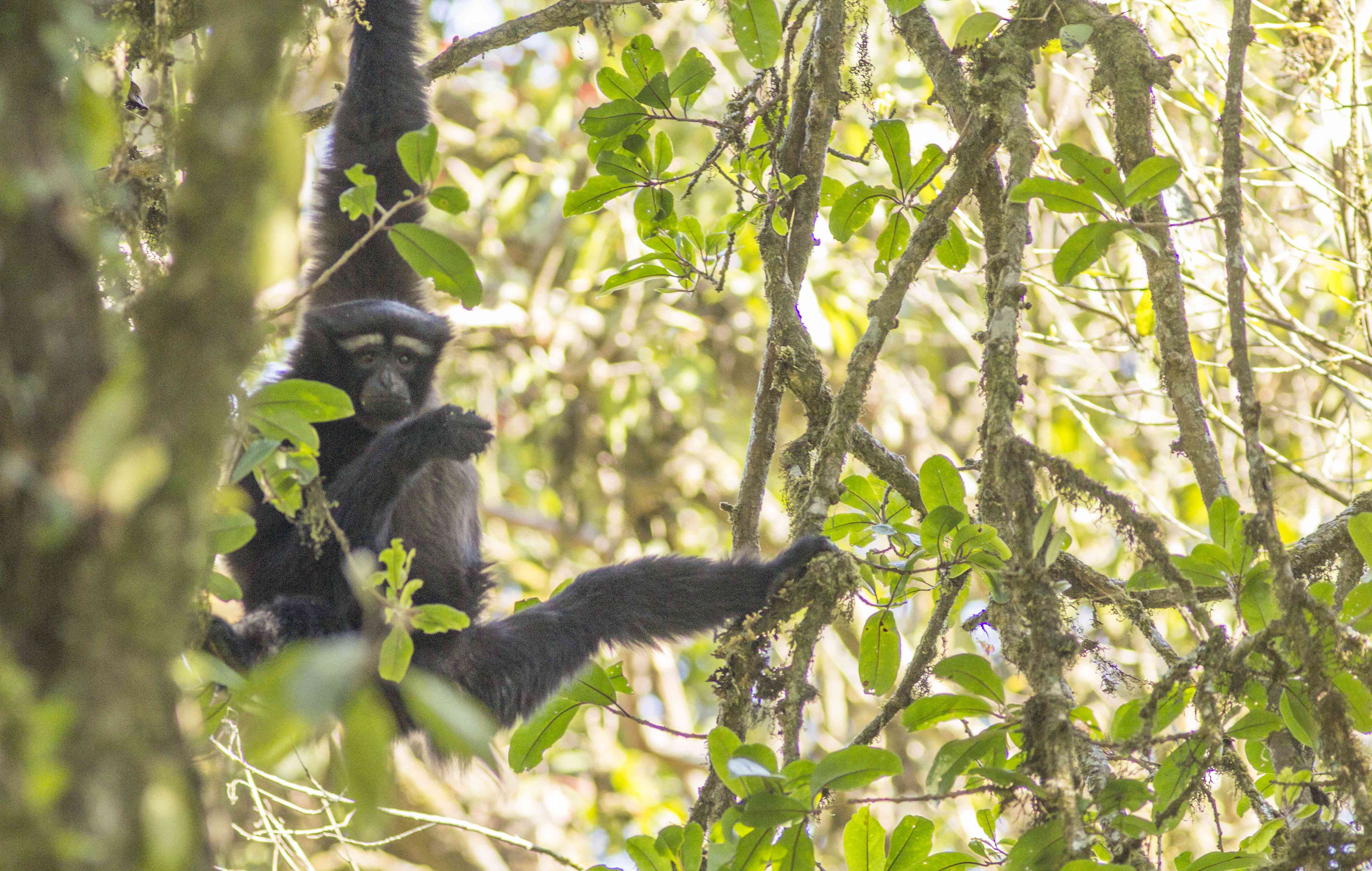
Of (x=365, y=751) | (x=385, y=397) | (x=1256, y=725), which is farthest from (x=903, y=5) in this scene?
(x=385, y=397)

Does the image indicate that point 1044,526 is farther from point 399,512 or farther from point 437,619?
point 399,512

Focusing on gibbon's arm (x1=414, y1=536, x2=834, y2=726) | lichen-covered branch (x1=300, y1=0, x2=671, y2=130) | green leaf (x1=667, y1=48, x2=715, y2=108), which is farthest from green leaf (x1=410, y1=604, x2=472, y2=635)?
lichen-covered branch (x1=300, y1=0, x2=671, y2=130)

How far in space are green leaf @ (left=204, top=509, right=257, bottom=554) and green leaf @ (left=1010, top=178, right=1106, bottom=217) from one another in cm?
172

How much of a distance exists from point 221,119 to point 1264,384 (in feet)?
30.1

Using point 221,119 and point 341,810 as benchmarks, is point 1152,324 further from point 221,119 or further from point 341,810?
point 221,119

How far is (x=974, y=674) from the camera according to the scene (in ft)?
7.93

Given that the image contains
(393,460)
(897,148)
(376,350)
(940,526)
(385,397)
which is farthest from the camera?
(376,350)

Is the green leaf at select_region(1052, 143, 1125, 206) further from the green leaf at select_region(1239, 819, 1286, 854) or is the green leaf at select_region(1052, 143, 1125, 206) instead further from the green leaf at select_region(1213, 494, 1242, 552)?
the green leaf at select_region(1239, 819, 1286, 854)

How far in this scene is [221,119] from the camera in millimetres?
1062

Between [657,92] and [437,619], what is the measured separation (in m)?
1.88

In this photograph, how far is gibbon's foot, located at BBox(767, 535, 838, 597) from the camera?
3.56m

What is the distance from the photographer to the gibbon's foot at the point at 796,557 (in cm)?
356

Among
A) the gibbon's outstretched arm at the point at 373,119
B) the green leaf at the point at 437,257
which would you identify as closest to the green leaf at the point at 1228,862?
the green leaf at the point at 437,257

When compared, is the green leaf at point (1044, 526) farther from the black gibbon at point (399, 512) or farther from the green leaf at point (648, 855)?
the black gibbon at point (399, 512)
